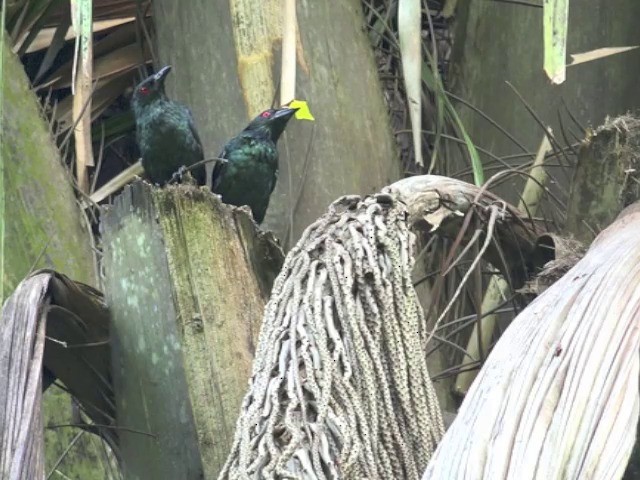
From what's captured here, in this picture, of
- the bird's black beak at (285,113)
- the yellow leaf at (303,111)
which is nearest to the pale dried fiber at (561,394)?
the bird's black beak at (285,113)

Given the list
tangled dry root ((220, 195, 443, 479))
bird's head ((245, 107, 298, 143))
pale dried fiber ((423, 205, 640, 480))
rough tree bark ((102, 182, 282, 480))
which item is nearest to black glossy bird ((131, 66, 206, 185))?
bird's head ((245, 107, 298, 143))

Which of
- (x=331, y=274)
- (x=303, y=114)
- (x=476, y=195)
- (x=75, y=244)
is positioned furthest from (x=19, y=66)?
(x=331, y=274)

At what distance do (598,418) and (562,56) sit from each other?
0.69m

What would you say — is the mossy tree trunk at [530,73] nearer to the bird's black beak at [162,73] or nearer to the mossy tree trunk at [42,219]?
the bird's black beak at [162,73]

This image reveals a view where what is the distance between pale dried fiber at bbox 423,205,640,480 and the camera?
121 cm

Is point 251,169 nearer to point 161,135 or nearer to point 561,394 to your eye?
point 161,135

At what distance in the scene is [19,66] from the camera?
11.7 ft

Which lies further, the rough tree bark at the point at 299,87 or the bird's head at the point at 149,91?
the bird's head at the point at 149,91

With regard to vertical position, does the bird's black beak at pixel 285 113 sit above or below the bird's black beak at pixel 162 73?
below

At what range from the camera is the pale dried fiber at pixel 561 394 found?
1215 millimetres

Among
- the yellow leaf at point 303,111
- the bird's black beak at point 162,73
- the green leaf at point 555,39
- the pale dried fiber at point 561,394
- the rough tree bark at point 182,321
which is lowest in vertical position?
the rough tree bark at point 182,321

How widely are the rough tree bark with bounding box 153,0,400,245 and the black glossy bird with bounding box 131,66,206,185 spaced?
0.29 m

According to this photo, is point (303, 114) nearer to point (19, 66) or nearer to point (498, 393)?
point (19, 66)

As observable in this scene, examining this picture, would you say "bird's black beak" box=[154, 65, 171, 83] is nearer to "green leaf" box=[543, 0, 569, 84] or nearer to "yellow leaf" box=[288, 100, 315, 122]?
"yellow leaf" box=[288, 100, 315, 122]
